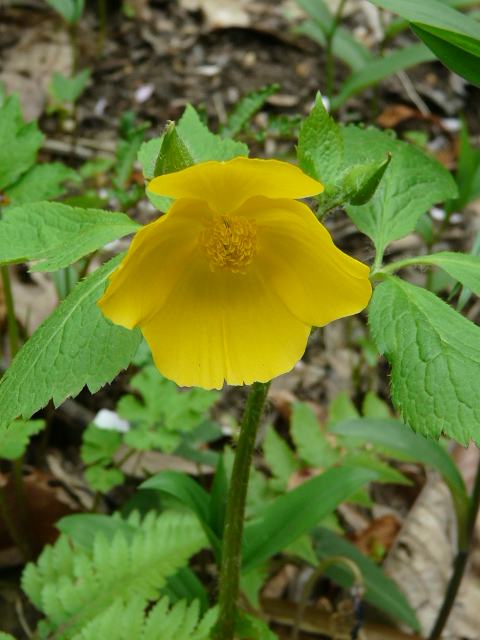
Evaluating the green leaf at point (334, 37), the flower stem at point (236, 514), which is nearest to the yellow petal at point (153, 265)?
the flower stem at point (236, 514)

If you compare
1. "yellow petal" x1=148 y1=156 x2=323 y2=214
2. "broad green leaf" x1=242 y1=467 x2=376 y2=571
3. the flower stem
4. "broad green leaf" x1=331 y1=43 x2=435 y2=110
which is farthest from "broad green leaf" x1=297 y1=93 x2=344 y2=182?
"broad green leaf" x1=331 y1=43 x2=435 y2=110

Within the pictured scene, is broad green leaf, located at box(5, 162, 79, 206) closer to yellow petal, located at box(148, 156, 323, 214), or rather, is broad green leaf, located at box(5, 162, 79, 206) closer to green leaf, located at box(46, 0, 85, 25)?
yellow petal, located at box(148, 156, 323, 214)

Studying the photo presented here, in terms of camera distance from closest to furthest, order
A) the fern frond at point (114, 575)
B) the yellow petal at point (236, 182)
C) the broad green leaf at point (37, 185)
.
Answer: the yellow petal at point (236, 182), the fern frond at point (114, 575), the broad green leaf at point (37, 185)

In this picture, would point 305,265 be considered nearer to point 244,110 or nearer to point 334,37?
point 244,110

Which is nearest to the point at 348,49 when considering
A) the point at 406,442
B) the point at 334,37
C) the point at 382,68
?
the point at 334,37

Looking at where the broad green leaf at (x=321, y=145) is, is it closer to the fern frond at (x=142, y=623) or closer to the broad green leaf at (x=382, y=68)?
the fern frond at (x=142, y=623)

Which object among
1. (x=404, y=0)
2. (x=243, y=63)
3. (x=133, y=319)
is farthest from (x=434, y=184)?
(x=243, y=63)

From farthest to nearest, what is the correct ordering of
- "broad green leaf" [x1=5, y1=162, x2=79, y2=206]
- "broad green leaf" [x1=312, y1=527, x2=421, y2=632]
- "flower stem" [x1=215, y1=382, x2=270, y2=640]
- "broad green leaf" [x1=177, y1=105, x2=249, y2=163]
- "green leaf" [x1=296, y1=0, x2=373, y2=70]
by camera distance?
1. "green leaf" [x1=296, y1=0, x2=373, y2=70]
2. "broad green leaf" [x1=312, y1=527, x2=421, y2=632]
3. "broad green leaf" [x1=5, y1=162, x2=79, y2=206]
4. "broad green leaf" [x1=177, y1=105, x2=249, y2=163]
5. "flower stem" [x1=215, y1=382, x2=270, y2=640]

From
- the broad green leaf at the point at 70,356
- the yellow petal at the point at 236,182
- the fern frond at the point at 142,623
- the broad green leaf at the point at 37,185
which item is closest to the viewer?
the yellow petal at the point at 236,182
